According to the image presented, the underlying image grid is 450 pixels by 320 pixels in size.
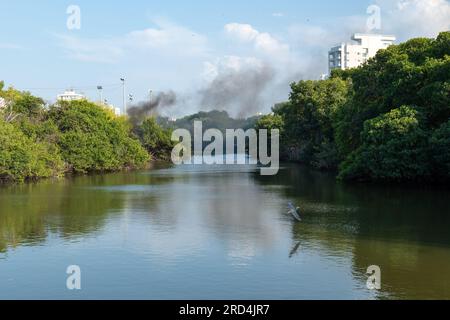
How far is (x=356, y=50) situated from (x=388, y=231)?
4339 inches

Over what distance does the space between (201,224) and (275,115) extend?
60293 millimetres

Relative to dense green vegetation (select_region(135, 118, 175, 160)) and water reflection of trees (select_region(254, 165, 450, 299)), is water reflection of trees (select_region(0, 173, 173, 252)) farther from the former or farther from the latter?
dense green vegetation (select_region(135, 118, 175, 160))

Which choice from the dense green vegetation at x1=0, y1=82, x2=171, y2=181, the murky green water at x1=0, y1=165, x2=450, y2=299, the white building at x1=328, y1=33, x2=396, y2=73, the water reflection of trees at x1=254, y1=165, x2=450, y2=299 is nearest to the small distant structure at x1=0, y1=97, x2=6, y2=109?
the dense green vegetation at x1=0, y1=82, x2=171, y2=181

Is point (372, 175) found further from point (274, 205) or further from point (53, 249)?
point (53, 249)

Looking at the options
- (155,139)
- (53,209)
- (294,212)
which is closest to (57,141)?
(53,209)

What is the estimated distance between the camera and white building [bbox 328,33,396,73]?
4966 inches

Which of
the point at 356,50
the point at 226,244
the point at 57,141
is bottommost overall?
the point at 226,244

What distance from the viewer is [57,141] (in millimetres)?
51688

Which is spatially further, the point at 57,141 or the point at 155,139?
the point at 155,139

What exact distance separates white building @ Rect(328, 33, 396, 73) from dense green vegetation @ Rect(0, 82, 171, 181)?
7348 centimetres

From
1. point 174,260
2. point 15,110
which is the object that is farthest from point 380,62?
point 15,110

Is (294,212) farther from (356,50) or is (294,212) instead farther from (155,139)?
(356,50)

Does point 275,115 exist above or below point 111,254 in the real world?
above

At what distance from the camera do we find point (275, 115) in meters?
82.8
